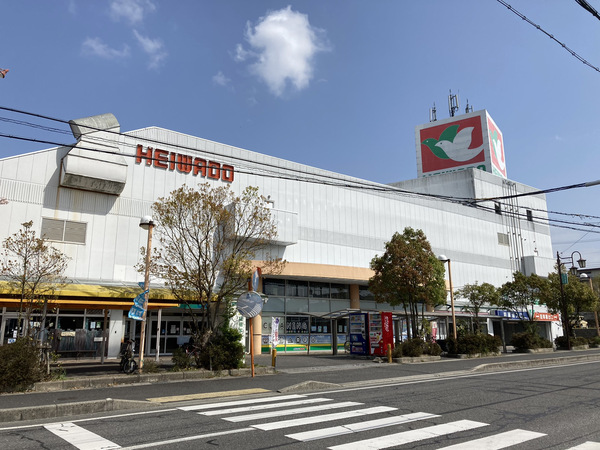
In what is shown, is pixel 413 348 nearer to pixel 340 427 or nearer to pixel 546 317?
pixel 340 427

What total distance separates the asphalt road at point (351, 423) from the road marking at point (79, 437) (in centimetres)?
2

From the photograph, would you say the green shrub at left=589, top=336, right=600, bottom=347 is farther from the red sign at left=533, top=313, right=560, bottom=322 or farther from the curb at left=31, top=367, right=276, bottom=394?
the curb at left=31, top=367, right=276, bottom=394

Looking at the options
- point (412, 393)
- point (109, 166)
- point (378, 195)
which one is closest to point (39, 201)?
point (109, 166)

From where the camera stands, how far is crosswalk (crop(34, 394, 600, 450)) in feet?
21.5

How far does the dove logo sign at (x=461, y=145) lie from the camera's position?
61688mm

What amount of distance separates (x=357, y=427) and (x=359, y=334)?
56.7 ft

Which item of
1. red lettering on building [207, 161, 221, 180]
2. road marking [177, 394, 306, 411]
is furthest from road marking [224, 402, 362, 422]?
red lettering on building [207, 161, 221, 180]

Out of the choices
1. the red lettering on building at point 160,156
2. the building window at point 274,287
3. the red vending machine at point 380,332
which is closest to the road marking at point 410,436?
the red vending machine at point 380,332

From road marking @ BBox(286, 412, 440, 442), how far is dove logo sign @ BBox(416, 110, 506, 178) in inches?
2280

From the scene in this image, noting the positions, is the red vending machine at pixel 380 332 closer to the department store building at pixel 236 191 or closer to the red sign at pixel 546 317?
the department store building at pixel 236 191

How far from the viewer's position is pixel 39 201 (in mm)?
22234

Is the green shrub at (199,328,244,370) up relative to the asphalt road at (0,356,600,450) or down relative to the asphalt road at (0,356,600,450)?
up

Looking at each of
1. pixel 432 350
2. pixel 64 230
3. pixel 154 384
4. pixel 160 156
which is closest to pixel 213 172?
pixel 160 156

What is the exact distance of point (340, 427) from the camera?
7.59 meters
